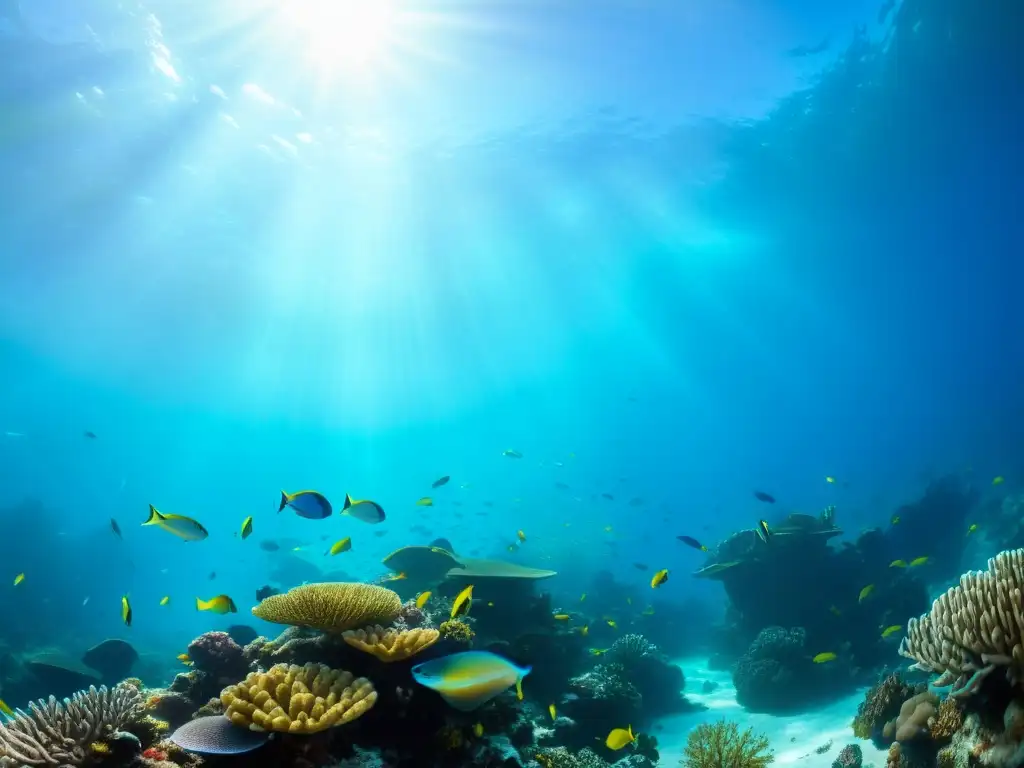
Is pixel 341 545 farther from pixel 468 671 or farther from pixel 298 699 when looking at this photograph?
pixel 468 671

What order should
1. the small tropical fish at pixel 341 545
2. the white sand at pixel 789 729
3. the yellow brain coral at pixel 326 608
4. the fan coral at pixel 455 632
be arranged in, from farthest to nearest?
the small tropical fish at pixel 341 545 → the white sand at pixel 789 729 → the fan coral at pixel 455 632 → the yellow brain coral at pixel 326 608

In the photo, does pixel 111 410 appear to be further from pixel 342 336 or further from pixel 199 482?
pixel 199 482

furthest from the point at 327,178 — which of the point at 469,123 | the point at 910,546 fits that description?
the point at 910,546

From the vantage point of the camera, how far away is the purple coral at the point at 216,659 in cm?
587

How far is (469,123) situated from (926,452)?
7454cm

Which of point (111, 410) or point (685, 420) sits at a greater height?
point (685, 420)

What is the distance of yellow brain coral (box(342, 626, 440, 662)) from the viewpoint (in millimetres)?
4152

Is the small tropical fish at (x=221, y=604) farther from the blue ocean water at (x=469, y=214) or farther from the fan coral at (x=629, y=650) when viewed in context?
the blue ocean water at (x=469, y=214)

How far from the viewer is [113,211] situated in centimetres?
2727

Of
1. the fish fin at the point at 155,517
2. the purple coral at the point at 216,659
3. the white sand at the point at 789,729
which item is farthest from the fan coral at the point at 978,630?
the fish fin at the point at 155,517

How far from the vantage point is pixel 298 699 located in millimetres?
3461

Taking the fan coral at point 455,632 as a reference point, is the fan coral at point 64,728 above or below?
below

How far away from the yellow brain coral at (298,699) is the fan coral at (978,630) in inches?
171

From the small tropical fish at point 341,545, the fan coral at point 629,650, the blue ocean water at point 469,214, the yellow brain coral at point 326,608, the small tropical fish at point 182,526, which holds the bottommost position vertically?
the yellow brain coral at point 326,608
